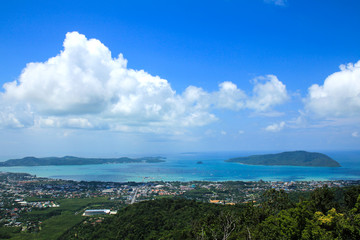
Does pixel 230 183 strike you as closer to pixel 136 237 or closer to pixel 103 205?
pixel 103 205

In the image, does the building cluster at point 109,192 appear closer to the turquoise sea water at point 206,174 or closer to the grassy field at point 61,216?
the grassy field at point 61,216

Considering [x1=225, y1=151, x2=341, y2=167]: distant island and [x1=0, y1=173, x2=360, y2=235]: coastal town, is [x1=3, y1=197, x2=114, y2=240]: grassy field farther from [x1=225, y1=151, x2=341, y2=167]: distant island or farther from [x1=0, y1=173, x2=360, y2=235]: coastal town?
[x1=225, y1=151, x2=341, y2=167]: distant island

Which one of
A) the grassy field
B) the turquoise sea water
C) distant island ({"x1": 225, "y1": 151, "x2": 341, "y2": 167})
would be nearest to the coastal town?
the grassy field

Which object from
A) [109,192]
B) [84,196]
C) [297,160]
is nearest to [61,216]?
[84,196]

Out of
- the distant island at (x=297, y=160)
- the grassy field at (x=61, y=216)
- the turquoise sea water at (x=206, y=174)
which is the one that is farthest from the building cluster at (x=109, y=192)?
the distant island at (x=297, y=160)

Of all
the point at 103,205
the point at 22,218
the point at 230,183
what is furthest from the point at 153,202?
the point at 230,183

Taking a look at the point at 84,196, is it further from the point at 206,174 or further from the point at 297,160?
the point at 297,160

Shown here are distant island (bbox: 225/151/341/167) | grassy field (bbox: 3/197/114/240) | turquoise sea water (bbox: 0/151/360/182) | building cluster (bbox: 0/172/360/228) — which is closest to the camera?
grassy field (bbox: 3/197/114/240)
